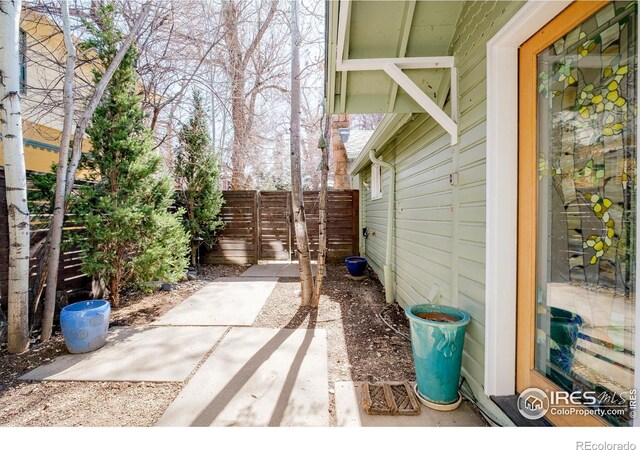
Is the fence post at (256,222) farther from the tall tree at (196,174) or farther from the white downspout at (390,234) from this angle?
the white downspout at (390,234)

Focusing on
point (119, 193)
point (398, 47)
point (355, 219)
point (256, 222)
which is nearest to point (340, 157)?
point (355, 219)

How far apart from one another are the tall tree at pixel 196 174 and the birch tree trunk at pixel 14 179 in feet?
12.5

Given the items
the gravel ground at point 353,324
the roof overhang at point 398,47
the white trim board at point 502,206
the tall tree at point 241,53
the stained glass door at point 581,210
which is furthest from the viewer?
the tall tree at point 241,53

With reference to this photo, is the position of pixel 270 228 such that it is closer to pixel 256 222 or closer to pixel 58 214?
pixel 256 222

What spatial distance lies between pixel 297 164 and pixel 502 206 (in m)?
2.83

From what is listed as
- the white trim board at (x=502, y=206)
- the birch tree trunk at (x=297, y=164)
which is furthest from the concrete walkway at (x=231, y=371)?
the birch tree trunk at (x=297, y=164)

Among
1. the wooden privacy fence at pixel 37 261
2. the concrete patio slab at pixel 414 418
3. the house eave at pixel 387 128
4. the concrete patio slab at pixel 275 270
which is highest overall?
the house eave at pixel 387 128

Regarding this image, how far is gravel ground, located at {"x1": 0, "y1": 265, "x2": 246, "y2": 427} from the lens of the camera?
196 cm

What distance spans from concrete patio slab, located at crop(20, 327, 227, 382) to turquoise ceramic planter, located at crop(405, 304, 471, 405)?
74.0 inches

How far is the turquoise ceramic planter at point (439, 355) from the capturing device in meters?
1.95

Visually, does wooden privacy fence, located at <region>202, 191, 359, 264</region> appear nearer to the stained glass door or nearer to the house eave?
the house eave

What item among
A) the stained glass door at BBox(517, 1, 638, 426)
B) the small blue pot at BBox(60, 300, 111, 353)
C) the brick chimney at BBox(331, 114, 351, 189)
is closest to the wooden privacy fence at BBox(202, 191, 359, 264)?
the brick chimney at BBox(331, 114, 351, 189)

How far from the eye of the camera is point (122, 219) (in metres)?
3.79

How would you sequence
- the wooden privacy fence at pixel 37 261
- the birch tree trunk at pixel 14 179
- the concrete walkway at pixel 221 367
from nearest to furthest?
the concrete walkway at pixel 221 367, the birch tree trunk at pixel 14 179, the wooden privacy fence at pixel 37 261
